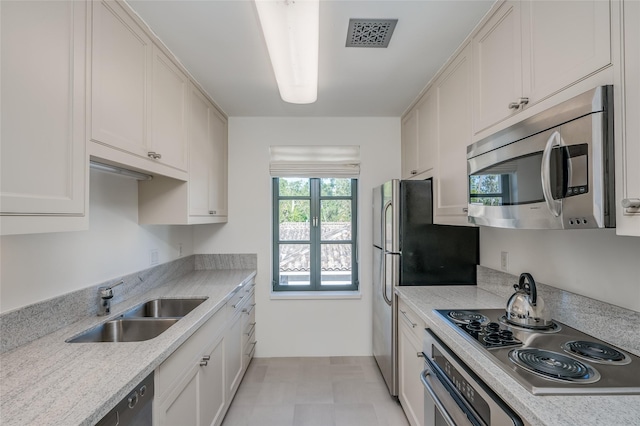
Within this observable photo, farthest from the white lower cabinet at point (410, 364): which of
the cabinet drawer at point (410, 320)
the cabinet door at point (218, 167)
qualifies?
Answer: the cabinet door at point (218, 167)

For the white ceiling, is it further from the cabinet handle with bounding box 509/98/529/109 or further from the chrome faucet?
the chrome faucet

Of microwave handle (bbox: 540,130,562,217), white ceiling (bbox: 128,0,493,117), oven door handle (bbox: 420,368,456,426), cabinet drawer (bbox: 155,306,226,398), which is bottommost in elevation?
oven door handle (bbox: 420,368,456,426)

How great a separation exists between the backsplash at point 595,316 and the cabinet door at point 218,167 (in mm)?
2413

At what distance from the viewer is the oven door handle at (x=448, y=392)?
110cm

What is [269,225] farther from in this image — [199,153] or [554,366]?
[554,366]

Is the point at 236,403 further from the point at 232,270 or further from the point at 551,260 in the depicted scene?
the point at 551,260

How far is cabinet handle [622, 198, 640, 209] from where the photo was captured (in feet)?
2.60

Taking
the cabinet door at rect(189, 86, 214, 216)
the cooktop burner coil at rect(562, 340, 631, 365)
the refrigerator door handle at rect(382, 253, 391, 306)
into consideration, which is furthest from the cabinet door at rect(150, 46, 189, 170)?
the cooktop burner coil at rect(562, 340, 631, 365)

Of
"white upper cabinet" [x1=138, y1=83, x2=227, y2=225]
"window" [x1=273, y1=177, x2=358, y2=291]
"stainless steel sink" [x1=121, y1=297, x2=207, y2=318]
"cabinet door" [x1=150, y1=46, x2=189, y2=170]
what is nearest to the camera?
"cabinet door" [x1=150, y1=46, x2=189, y2=170]

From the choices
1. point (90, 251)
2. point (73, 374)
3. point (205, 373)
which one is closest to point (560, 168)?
point (73, 374)

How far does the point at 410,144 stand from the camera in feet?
9.06

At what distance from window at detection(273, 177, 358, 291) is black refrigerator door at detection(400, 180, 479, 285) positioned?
1.05 m

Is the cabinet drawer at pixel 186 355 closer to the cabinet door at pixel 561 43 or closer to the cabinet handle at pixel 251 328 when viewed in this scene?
the cabinet handle at pixel 251 328

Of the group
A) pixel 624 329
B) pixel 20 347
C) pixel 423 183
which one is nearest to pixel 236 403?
pixel 20 347
